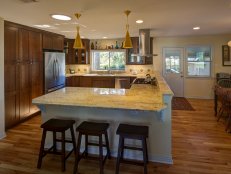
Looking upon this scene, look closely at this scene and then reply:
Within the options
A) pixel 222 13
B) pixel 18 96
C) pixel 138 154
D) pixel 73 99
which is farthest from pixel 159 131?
pixel 18 96

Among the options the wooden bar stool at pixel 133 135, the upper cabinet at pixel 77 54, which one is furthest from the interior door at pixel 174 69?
the wooden bar stool at pixel 133 135

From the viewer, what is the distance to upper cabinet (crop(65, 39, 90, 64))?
7.29 metres

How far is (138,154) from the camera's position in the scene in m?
2.83

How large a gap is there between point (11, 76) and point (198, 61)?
19.2 feet

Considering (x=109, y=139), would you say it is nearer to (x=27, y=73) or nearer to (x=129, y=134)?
(x=129, y=134)

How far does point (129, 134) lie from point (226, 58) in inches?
227

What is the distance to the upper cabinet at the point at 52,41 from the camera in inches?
207

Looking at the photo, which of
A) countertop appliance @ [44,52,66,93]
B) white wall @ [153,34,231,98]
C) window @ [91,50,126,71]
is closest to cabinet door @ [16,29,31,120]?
countertop appliance @ [44,52,66,93]

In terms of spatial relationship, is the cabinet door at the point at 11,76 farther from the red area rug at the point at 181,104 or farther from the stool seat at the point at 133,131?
the red area rug at the point at 181,104

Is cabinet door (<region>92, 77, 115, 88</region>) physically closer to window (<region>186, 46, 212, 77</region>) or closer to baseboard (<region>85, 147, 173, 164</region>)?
window (<region>186, 46, 212, 77</region>)

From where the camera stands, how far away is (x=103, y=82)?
6848 millimetres

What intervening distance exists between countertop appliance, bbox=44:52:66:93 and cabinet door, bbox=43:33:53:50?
0.65 ft

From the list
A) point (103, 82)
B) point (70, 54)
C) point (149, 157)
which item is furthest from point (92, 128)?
point (70, 54)

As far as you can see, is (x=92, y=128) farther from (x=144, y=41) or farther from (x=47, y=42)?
(x=47, y=42)
